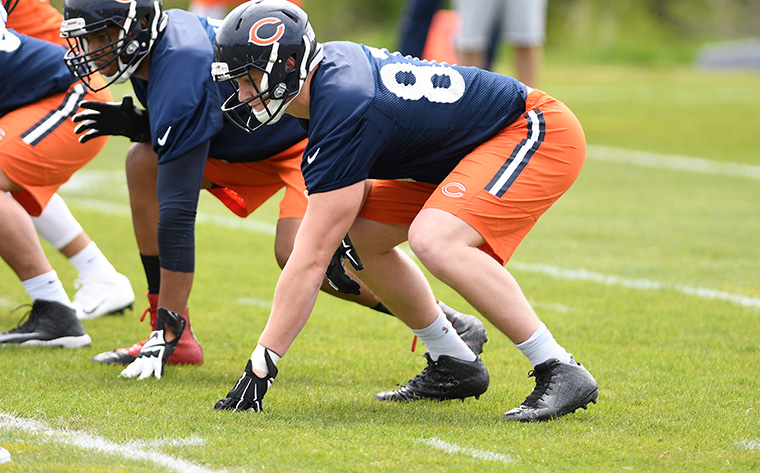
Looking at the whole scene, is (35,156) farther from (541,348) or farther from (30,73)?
(541,348)

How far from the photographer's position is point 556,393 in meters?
3.48

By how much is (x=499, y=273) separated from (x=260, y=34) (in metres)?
1.09

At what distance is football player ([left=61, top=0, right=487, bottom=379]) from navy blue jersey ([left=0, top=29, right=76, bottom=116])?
19.8 inches

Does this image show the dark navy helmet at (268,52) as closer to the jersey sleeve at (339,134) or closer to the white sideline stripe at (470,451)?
the jersey sleeve at (339,134)

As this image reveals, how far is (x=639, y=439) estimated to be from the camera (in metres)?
3.26

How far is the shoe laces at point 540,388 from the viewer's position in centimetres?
351

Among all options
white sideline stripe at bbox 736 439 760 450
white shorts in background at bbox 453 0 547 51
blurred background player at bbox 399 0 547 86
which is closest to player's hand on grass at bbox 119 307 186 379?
white sideline stripe at bbox 736 439 760 450

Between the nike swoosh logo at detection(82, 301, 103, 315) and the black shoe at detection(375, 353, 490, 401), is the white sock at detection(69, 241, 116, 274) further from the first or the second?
the black shoe at detection(375, 353, 490, 401)

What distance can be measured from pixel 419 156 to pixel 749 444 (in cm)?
140

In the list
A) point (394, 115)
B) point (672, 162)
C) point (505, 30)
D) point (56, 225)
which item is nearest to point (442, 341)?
point (394, 115)

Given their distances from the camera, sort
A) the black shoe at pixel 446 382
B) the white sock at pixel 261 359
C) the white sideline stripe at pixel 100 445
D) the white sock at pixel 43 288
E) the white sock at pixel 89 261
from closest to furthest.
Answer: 1. the white sideline stripe at pixel 100 445
2. the white sock at pixel 261 359
3. the black shoe at pixel 446 382
4. the white sock at pixel 43 288
5. the white sock at pixel 89 261

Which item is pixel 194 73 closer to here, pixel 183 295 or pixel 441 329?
pixel 183 295

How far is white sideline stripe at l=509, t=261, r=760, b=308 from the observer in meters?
5.42

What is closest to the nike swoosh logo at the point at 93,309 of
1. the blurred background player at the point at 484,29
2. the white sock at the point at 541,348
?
the white sock at the point at 541,348
